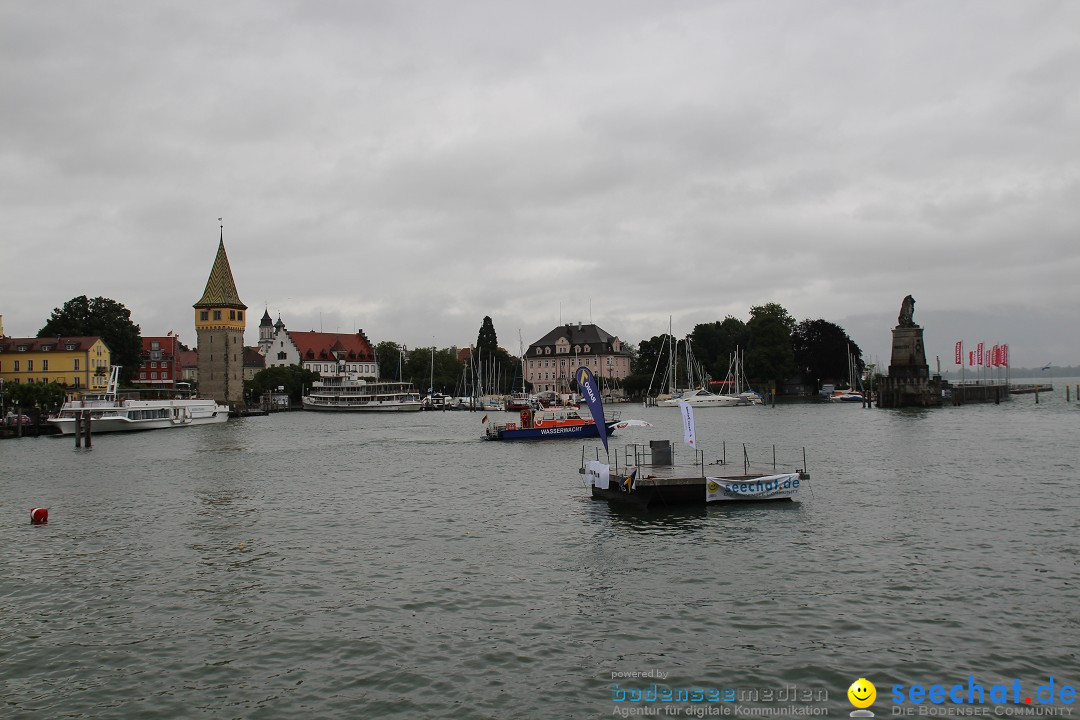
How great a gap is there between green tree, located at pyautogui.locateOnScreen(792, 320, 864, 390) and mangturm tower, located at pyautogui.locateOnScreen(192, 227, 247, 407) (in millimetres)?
112962

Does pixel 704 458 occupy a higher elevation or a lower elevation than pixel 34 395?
lower

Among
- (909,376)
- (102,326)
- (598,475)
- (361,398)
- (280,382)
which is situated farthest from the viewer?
(280,382)

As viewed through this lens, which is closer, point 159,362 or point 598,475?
point 598,475

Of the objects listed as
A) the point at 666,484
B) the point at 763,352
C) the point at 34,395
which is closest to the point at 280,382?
the point at 34,395

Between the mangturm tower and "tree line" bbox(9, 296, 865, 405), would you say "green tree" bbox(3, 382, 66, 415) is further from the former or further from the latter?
"tree line" bbox(9, 296, 865, 405)

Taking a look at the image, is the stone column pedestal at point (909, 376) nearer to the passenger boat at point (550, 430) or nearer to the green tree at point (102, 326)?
the passenger boat at point (550, 430)

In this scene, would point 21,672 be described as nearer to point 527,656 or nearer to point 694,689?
point 527,656

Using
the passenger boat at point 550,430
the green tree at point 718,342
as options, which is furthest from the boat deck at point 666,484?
the green tree at point 718,342

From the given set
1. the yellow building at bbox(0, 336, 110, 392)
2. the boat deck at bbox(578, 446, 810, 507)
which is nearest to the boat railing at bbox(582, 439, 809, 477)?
the boat deck at bbox(578, 446, 810, 507)

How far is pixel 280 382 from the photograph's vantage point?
16900 centimetres

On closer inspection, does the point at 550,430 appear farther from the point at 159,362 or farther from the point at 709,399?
the point at 159,362

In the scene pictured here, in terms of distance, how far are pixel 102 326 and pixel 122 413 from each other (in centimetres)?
4061

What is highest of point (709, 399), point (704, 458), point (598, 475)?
point (709, 399)

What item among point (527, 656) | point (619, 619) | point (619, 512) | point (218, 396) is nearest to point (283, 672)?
point (527, 656)
